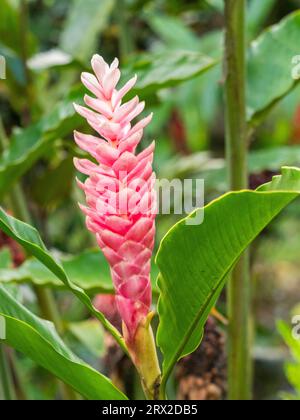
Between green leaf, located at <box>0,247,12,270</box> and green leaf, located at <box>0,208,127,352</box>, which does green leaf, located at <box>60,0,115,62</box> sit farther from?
green leaf, located at <box>0,208,127,352</box>

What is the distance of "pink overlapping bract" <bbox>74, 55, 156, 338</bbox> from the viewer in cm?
73

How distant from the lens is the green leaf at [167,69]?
1171mm

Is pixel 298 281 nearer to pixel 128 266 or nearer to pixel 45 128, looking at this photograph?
pixel 45 128

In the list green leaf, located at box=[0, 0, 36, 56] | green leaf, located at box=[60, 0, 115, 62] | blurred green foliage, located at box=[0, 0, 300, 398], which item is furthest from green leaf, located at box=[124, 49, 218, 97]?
green leaf, located at box=[60, 0, 115, 62]

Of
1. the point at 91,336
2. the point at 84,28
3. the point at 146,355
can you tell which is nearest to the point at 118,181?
the point at 146,355

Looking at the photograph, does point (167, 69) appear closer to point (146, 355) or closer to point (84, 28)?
point (146, 355)

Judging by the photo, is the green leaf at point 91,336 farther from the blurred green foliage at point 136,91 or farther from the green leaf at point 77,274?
the green leaf at point 77,274

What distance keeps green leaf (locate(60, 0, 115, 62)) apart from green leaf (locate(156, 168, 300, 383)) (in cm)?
115

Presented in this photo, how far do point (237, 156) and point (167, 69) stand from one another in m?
0.18

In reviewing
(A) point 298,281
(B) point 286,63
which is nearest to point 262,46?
(B) point 286,63

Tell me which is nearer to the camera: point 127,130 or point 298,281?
point 127,130

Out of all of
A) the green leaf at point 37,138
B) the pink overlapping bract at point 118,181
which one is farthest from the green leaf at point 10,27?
the pink overlapping bract at point 118,181
